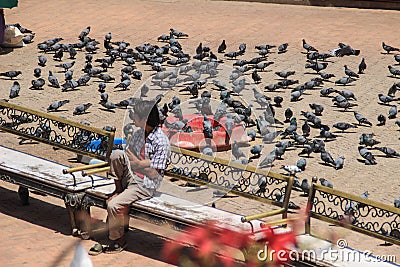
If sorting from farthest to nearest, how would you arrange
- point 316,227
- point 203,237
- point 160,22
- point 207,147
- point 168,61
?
point 160,22
point 168,61
point 207,147
point 316,227
point 203,237

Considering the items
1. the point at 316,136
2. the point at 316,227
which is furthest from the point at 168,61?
the point at 316,227

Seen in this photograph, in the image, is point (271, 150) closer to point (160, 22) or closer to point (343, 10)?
point (160, 22)

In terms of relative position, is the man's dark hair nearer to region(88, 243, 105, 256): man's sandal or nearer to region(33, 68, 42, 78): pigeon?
region(88, 243, 105, 256): man's sandal

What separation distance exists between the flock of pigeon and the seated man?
7.17 feet

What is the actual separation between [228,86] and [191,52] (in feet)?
8.15

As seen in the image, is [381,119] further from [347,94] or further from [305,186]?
[305,186]

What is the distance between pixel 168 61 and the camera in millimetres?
16875

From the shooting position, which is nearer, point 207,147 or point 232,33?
point 207,147

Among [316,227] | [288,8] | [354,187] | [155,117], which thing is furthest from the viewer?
[288,8]

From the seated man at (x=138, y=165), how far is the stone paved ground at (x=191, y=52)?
1.12ft

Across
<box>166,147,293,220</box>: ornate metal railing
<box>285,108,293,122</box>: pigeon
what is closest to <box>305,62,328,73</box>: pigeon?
<box>285,108,293,122</box>: pigeon

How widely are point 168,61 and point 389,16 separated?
6.13 meters

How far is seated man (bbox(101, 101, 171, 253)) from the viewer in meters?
9.04

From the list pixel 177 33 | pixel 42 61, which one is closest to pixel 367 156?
pixel 42 61
